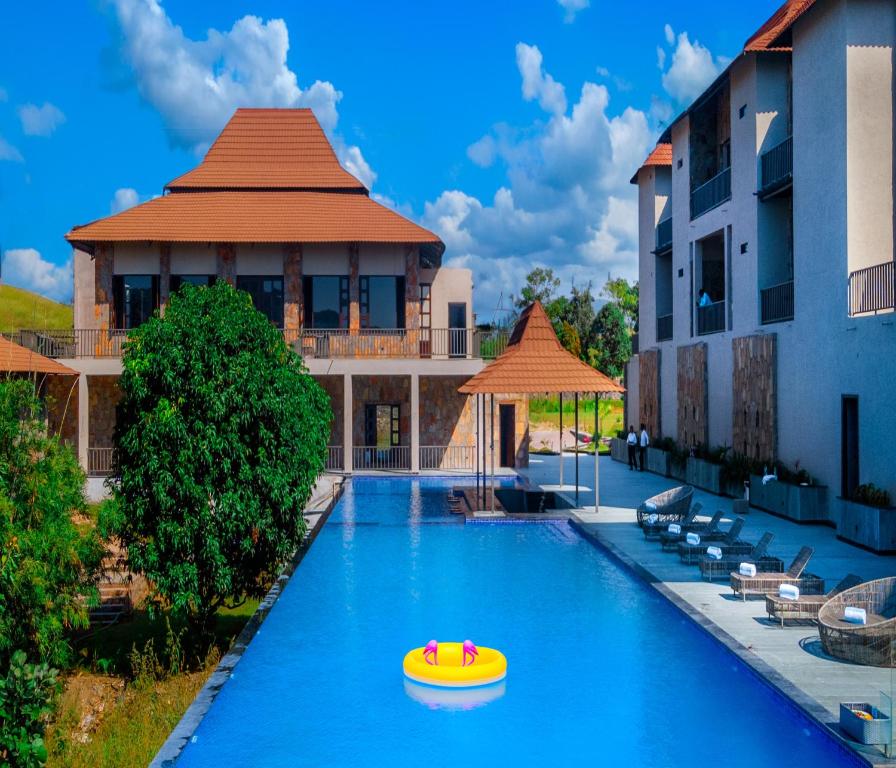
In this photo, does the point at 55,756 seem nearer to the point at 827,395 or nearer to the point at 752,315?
the point at 827,395

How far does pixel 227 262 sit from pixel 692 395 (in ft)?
50.0

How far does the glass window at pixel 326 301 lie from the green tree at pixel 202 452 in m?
15.6

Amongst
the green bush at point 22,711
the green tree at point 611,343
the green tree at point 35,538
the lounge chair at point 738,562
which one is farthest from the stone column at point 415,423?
the green tree at point 611,343

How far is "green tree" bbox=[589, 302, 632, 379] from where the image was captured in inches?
2640

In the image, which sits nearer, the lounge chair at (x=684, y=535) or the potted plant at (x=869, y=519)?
the potted plant at (x=869, y=519)

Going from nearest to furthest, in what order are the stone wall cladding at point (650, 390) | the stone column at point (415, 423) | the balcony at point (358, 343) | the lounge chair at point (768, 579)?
1. the lounge chair at point (768, 579)
2. the stone column at point (415, 423)
3. the balcony at point (358, 343)
4. the stone wall cladding at point (650, 390)

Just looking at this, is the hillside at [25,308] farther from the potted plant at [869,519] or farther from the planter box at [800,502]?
the potted plant at [869,519]

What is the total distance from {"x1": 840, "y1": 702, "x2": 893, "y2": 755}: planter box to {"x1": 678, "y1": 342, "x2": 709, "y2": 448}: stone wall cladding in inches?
774

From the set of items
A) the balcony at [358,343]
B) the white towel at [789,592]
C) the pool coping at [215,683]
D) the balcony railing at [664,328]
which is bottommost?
the pool coping at [215,683]

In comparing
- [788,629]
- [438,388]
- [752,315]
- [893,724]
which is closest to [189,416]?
[788,629]

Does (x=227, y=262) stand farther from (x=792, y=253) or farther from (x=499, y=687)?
(x=499, y=687)

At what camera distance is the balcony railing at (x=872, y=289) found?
57.5 ft

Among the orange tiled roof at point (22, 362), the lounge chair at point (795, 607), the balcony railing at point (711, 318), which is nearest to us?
the lounge chair at point (795, 607)

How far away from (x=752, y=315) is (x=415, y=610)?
14350 mm
